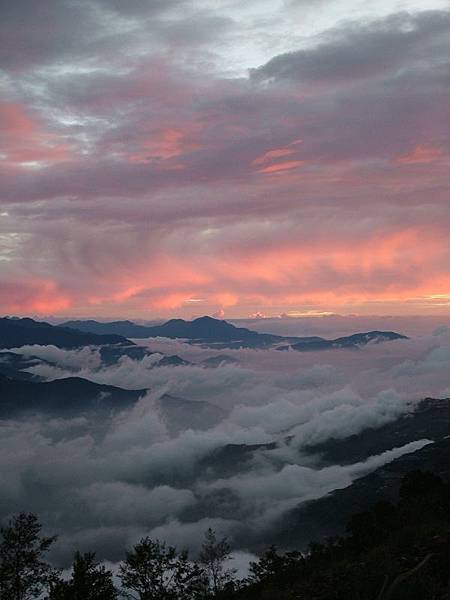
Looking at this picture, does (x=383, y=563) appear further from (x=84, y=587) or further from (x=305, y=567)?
(x=84, y=587)

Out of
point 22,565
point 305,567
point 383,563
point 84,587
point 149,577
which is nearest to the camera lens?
point 383,563

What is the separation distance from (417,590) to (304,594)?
12.5 metres

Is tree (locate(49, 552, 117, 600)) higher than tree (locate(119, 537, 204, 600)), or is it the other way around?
tree (locate(49, 552, 117, 600))

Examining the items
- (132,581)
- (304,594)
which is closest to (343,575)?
(304,594)

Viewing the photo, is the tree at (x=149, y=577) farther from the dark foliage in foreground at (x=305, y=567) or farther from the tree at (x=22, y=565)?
the tree at (x=22, y=565)

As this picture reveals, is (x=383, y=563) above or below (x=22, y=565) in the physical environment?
above

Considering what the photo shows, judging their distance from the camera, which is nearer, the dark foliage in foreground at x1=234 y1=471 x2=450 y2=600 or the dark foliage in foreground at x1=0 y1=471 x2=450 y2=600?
the dark foliage in foreground at x1=234 y1=471 x2=450 y2=600

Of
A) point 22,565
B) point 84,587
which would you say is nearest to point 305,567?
point 84,587

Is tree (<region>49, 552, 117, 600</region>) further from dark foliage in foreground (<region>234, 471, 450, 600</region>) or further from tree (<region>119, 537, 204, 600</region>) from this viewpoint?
dark foliage in foreground (<region>234, 471, 450, 600</region>)

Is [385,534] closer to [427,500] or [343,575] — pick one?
[427,500]

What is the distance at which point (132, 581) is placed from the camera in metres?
53.9

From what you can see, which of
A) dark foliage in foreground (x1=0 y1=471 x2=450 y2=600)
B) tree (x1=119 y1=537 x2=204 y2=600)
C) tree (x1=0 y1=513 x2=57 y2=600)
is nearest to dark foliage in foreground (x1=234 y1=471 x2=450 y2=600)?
dark foliage in foreground (x1=0 y1=471 x2=450 y2=600)

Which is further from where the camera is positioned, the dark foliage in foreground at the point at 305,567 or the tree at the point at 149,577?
the tree at the point at 149,577

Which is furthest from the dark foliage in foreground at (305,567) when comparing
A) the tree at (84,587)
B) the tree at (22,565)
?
the tree at (22,565)
